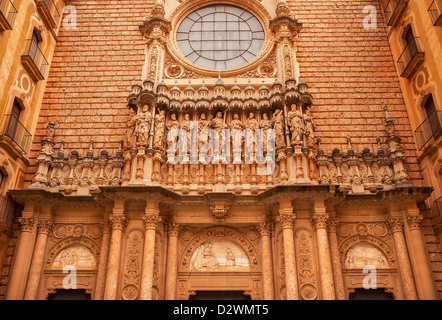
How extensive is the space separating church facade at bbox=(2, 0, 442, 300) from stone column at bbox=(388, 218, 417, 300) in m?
0.03

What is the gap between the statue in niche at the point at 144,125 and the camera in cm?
1270

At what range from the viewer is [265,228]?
1227 centimetres

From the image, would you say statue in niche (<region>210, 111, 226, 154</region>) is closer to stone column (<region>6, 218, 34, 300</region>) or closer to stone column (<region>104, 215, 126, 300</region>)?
stone column (<region>104, 215, 126, 300</region>)

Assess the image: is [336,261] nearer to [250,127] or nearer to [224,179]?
[224,179]

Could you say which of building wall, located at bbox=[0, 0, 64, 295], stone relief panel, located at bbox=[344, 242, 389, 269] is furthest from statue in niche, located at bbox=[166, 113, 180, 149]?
stone relief panel, located at bbox=[344, 242, 389, 269]

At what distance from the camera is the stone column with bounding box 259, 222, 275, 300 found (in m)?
11.5

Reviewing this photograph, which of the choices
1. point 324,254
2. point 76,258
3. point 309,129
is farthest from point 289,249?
point 76,258

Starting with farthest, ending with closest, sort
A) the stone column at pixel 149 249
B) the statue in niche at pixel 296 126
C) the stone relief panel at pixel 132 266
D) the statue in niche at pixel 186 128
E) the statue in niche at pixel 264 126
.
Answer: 1. the statue in niche at pixel 186 128
2. the statue in niche at pixel 264 126
3. the statue in niche at pixel 296 126
4. the stone relief panel at pixel 132 266
5. the stone column at pixel 149 249

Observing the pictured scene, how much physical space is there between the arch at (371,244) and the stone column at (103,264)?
702 centimetres

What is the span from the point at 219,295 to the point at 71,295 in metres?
4.40

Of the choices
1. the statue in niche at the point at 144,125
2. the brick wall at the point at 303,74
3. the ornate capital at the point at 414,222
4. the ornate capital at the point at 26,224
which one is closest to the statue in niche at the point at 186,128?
the statue in niche at the point at 144,125

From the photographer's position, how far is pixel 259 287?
1191cm

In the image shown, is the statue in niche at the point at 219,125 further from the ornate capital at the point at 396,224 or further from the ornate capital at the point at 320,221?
the ornate capital at the point at 396,224

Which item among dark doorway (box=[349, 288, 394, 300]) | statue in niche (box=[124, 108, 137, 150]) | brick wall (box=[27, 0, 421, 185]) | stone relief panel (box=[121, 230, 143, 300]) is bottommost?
dark doorway (box=[349, 288, 394, 300])
